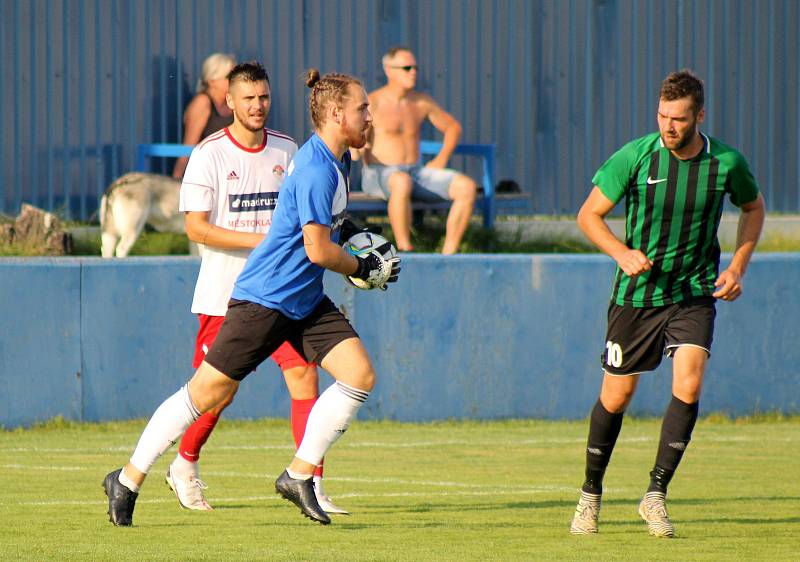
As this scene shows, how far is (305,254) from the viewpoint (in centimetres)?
679

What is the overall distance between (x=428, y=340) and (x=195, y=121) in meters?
3.46

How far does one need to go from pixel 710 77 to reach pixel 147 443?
10.5m

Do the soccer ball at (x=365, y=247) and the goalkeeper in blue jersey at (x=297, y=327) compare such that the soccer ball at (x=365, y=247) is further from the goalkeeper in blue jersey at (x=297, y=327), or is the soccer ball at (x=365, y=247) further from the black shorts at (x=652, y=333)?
the black shorts at (x=652, y=333)

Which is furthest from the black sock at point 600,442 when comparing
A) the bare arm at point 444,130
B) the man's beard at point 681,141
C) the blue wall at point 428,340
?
the bare arm at point 444,130

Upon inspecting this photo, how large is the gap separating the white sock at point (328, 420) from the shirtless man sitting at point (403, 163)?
6224 millimetres

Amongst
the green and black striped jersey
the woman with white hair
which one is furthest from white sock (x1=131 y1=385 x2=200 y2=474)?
the woman with white hair

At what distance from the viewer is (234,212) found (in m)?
7.73

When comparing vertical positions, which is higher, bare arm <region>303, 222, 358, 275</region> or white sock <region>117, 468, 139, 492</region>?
bare arm <region>303, 222, 358, 275</region>

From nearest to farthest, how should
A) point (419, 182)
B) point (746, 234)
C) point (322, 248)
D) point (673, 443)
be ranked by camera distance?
point (322, 248) → point (673, 443) → point (746, 234) → point (419, 182)

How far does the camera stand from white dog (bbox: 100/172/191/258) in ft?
42.9

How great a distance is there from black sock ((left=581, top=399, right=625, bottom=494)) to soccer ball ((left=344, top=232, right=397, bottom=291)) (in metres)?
1.20

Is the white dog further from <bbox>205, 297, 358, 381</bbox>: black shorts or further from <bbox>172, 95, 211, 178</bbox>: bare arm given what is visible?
<bbox>205, 297, 358, 381</bbox>: black shorts

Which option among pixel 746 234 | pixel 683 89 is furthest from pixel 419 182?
pixel 683 89

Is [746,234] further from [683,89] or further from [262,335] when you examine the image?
[262,335]
